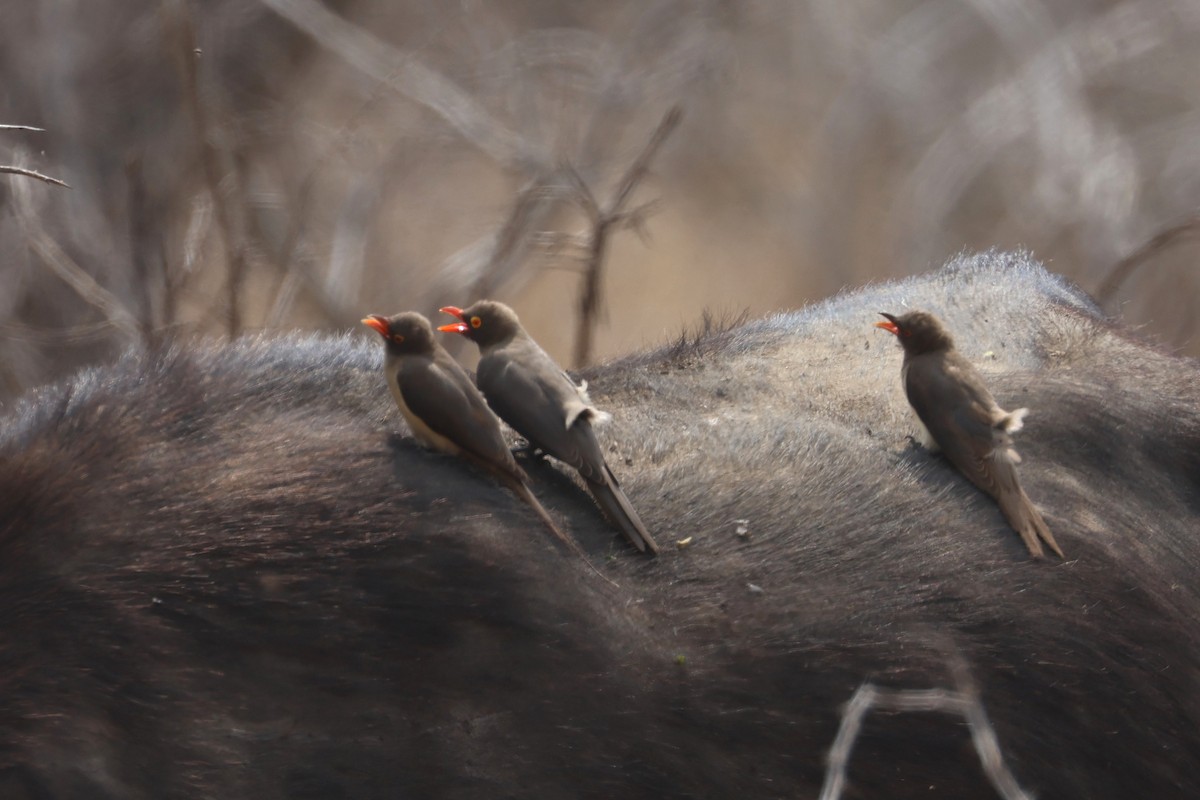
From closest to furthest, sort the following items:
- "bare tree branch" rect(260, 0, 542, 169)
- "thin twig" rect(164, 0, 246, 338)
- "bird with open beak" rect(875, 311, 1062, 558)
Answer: "bird with open beak" rect(875, 311, 1062, 558) < "thin twig" rect(164, 0, 246, 338) < "bare tree branch" rect(260, 0, 542, 169)

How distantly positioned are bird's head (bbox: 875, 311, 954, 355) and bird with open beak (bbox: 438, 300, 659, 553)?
0.53 m

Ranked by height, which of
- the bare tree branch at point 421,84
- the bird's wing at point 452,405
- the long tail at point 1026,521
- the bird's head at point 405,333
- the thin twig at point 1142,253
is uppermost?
the bare tree branch at point 421,84

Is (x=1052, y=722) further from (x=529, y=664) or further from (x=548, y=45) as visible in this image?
(x=548, y=45)

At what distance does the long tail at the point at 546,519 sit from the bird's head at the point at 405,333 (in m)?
0.23

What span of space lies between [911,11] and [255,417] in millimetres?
6475

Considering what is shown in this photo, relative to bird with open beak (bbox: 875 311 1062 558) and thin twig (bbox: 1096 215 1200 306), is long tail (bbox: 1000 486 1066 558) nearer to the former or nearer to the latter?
bird with open beak (bbox: 875 311 1062 558)

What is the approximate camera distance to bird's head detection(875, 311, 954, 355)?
2.32 meters

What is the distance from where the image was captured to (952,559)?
2314 mm

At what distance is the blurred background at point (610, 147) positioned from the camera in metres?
6.20

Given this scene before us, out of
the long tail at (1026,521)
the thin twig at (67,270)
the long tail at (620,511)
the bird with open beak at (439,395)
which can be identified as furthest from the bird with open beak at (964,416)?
the thin twig at (67,270)

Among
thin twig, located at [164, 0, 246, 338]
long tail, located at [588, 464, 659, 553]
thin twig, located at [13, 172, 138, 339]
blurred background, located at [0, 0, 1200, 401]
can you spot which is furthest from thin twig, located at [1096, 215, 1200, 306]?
thin twig, located at [13, 172, 138, 339]

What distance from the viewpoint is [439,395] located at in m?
2.04

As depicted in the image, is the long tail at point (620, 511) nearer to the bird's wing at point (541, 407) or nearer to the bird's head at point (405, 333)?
the bird's wing at point (541, 407)

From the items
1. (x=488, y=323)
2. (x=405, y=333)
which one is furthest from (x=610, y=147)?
(x=405, y=333)
